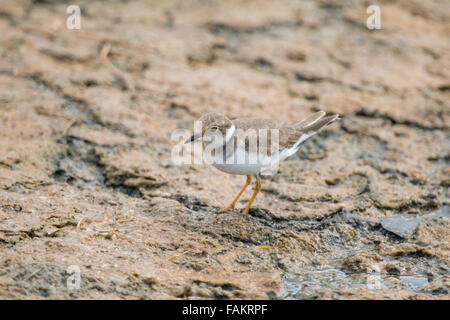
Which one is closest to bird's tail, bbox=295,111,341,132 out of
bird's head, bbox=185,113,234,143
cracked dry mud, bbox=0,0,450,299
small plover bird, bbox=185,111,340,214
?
small plover bird, bbox=185,111,340,214

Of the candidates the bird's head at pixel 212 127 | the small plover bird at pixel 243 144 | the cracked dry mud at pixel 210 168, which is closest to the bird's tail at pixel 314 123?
the small plover bird at pixel 243 144

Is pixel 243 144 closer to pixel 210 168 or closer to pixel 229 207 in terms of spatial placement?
pixel 229 207

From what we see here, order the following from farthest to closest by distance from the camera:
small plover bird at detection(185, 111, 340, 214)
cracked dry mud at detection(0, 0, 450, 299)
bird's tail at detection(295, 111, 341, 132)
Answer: bird's tail at detection(295, 111, 341, 132), small plover bird at detection(185, 111, 340, 214), cracked dry mud at detection(0, 0, 450, 299)

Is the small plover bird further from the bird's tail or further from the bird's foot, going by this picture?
the bird's tail

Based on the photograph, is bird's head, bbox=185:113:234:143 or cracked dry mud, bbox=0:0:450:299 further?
bird's head, bbox=185:113:234:143

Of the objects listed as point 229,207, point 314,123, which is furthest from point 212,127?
point 314,123

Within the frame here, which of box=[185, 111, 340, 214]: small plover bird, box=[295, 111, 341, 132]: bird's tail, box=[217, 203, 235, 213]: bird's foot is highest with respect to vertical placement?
box=[295, 111, 341, 132]: bird's tail
